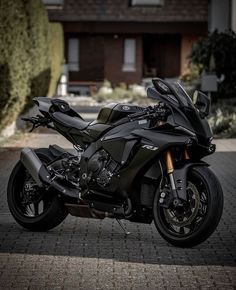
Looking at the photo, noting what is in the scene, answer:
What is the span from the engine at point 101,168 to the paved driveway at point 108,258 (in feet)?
1.81

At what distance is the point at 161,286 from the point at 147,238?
190cm

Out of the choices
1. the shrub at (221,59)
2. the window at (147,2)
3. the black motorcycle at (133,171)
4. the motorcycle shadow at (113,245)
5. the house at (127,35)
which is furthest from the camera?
the window at (147,2)

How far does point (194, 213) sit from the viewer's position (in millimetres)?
7879

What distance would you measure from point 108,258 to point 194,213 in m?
0.83

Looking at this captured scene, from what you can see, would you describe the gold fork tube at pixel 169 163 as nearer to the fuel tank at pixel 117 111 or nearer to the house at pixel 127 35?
the fuel tank at pixel 117 111

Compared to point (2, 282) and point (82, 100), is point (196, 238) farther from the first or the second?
point (82, 100)

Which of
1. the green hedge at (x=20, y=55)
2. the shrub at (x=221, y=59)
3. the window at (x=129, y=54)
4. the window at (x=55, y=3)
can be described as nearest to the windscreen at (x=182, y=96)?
the green hedge at (x=20, y=55)

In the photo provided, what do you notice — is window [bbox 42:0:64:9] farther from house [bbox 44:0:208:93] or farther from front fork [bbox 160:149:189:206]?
front fork [bbox 160:149:189:206]

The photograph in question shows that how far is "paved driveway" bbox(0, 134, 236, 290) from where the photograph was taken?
6840mm

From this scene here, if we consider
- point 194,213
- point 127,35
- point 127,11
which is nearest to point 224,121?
point 194,213

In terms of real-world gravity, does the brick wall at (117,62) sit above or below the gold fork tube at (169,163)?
below

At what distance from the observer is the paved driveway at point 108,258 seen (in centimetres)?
684

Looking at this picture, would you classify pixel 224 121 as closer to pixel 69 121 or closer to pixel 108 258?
pixel 69 121

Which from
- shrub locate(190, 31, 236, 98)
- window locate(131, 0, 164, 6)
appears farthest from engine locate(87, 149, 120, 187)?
window locate(131, 0, 164, 6)
